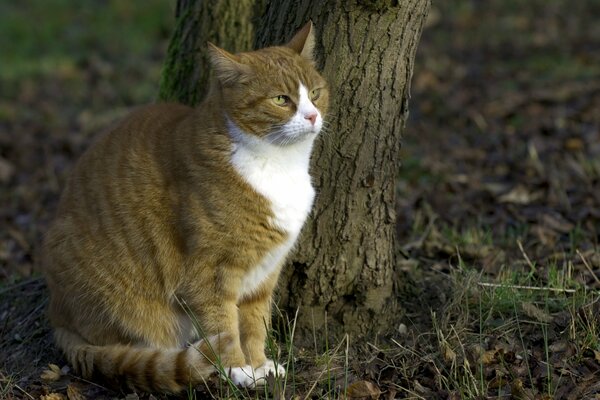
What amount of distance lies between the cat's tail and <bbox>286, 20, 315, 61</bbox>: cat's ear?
120 cm

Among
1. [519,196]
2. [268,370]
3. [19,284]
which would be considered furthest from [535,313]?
[19,284]

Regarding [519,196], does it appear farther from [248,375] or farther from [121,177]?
[121,177]

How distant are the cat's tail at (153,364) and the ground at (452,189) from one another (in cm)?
8

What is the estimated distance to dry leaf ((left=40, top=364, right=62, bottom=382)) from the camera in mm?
3625

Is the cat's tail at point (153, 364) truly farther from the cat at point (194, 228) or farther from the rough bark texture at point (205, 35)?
the rough bark texture at point (205, 35)

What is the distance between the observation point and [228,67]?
132 inches

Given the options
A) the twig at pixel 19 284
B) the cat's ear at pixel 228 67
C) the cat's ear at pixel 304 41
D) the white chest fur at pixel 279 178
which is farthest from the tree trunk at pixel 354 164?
the twig at pixel 19 284

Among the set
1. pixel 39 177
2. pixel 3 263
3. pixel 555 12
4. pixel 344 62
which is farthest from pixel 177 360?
pixel 555 12

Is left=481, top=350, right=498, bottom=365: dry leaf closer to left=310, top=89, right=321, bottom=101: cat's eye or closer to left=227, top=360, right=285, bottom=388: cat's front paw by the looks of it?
left=227, top=360, right=285, bottom=388: cat's front paw

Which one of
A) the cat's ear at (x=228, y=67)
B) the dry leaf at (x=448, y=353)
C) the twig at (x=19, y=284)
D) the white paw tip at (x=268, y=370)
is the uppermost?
the cat's ear at (x=228, y=67)

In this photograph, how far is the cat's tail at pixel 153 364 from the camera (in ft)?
10.7

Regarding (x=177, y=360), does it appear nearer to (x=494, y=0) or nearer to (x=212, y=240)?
(x=212, y=240)

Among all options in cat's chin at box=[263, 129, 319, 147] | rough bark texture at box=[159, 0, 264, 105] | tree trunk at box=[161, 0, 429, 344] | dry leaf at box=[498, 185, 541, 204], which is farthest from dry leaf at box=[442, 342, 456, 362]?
dry leaf at box=[498, 185, 541, 204]

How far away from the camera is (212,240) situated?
3344mm
